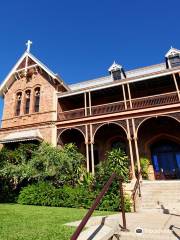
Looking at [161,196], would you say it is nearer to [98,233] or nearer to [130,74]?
[98,233]

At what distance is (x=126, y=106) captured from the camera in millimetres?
17109

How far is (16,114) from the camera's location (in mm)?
21344

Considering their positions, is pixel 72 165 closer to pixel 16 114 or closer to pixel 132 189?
pixel 132 189

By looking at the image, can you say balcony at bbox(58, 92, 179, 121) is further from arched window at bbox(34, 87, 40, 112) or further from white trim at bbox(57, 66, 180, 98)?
arched window at bbox(34, 87, 40, 112)

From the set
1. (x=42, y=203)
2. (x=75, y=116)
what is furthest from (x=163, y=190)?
(x=75, y=116)

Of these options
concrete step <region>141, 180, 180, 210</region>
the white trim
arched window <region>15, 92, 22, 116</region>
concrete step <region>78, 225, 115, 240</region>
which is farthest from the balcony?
concrete step <region>78, 225, 115, 240</region>

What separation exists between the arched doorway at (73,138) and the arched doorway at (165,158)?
6535 millimetres

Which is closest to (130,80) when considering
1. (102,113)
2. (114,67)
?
(102,113)

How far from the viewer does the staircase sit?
411 inches

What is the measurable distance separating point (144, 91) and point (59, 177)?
11865 millimetres

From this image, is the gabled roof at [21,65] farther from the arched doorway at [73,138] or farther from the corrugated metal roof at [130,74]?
the arched doorway at [73,138]

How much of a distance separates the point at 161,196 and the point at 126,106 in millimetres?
7627

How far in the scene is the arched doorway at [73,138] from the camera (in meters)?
19.1

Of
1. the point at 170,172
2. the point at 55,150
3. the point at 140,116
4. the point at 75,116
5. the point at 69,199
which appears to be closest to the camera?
the point at 69,199
